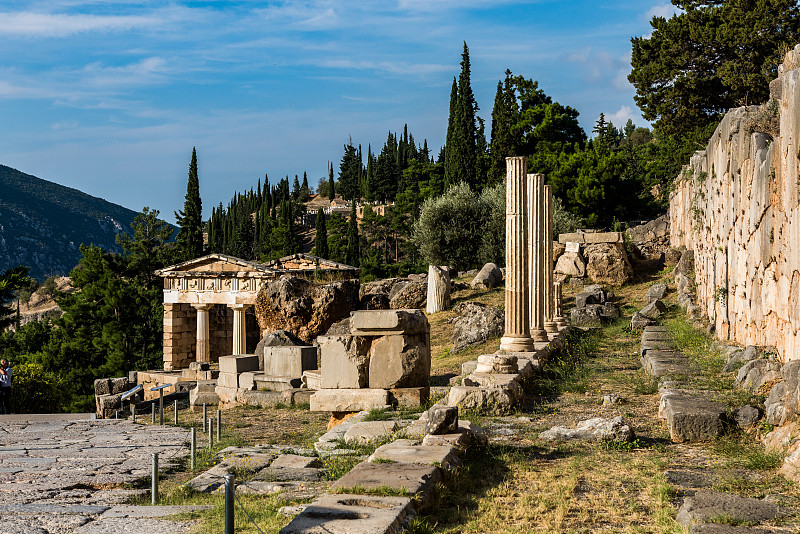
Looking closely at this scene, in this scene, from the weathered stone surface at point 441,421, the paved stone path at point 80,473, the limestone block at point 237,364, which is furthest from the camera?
the limestone block at point 237,364

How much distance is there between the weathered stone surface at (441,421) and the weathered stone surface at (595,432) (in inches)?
42.3

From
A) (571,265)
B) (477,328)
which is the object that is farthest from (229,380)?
(571,265)

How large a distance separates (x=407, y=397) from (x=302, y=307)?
1770cm

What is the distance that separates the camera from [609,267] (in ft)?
84.9

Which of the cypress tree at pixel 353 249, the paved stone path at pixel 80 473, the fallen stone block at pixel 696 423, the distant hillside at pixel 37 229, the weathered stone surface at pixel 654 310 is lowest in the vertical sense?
the paved stone path at pixel 80 473

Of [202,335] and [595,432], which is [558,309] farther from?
[202,335]

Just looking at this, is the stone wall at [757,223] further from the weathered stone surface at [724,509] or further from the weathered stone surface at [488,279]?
the weathered stone surface at [488,279]

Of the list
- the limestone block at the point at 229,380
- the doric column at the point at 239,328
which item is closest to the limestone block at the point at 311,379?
the limestone block at the point at 229,380

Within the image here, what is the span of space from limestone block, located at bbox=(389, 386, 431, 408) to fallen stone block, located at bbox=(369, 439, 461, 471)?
3.77 m

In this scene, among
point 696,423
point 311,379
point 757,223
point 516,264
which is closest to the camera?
point 696,423

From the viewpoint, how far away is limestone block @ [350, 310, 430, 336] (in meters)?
10.9

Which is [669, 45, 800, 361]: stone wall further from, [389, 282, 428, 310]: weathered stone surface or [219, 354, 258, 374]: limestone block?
[389, 282, 428, 310]: weathered stone surface

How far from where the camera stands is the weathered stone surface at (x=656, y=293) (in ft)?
72.8

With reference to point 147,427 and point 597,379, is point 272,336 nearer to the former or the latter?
point 147,427
